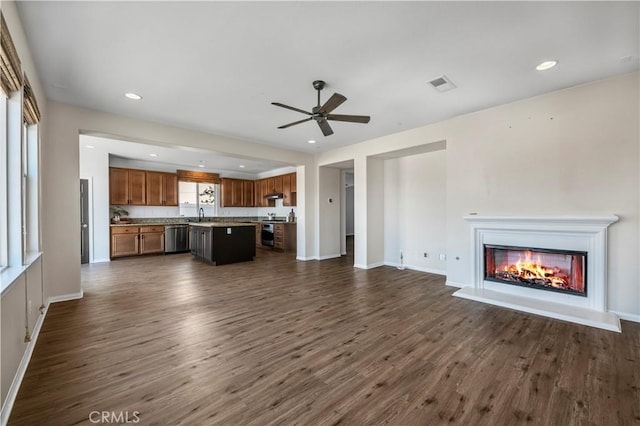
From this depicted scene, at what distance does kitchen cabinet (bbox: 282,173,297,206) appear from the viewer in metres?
8.63

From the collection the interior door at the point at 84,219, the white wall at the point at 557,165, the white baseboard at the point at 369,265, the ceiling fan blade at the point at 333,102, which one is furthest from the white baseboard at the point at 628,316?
the interior door at the point at 84,219

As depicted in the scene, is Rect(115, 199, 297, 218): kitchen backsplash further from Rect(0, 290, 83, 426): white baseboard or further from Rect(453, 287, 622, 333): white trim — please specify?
Rect(453, 287, 622, 333): white trim

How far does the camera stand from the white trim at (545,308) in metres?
2.92

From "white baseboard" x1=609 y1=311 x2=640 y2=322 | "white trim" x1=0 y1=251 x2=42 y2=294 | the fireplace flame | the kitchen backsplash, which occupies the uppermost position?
the kitchen backsplash

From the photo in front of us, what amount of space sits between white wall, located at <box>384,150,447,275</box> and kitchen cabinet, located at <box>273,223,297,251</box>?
3.30 metres

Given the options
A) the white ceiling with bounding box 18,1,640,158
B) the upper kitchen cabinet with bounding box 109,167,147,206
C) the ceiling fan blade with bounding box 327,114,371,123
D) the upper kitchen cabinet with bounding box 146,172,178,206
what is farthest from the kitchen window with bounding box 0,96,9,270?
the upper kitchen cabinet with bounding box 146,172,178,206

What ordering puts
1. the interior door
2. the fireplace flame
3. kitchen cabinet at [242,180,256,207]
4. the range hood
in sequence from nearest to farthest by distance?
the fireplace flame < the interior door < the range hood < kitchen cabinet at [242,180,256,207]

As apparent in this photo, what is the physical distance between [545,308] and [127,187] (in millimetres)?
9114

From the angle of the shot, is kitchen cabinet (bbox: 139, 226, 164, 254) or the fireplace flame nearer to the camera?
the fireplace flame

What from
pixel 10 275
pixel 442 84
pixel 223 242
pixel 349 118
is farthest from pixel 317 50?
pixel 223 242

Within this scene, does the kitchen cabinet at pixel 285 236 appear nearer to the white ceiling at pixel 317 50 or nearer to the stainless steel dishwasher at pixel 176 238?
the stainless steel dishwasher at pixel 176 238

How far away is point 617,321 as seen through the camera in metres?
2.90

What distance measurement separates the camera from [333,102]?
9.37ft

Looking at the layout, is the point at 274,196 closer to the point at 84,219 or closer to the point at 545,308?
the point at 84,219
